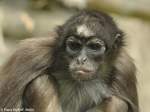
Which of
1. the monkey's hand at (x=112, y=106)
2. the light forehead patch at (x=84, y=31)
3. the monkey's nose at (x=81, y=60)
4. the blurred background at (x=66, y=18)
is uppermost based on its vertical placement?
the light forehead patch at (x=84, y=31)

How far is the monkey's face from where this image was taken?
9930 millimetres

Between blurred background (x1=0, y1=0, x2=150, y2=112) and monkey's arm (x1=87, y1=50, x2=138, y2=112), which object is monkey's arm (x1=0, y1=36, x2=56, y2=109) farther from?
blurred background (x1=0, y1=0, x2=150, y2=112)

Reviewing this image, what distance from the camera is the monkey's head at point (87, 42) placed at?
9992mm

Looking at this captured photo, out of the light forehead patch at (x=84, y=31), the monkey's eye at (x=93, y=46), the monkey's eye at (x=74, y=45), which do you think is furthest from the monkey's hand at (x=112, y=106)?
the light forehead patch at (x=84, y=31)

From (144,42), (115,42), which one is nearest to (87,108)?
(115,42)

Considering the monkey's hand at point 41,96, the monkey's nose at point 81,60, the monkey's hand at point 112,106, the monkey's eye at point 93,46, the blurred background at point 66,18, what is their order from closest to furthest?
the monkey's nose at point 81,60 → the monkey's hand at point 41,96 → the monkey's eye at point 93,46 → the monkey's hand at point 112,106 → the blurred background at point 66,18

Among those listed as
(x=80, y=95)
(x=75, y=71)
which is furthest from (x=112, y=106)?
(x=75, y=71)

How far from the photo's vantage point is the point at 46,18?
16688 millimetres

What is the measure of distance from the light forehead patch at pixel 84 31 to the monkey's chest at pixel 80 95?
832mm

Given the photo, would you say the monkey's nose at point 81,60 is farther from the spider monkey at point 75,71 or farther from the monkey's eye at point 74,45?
the monkey's eye at point 74,45

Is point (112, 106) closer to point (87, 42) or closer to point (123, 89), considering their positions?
point (123, 89)

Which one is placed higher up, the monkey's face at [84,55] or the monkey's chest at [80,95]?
the monkey's face at [84,55]

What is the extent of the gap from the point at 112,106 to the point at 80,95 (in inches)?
20.0

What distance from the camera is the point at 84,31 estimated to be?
396 inches
